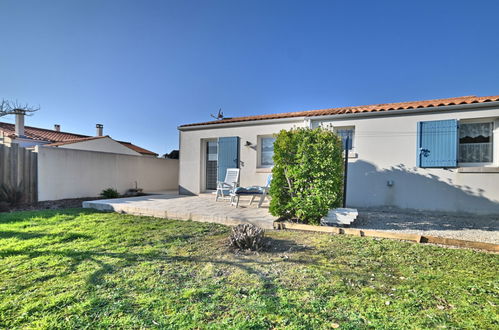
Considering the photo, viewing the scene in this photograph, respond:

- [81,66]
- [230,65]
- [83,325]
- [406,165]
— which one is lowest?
[83,325]

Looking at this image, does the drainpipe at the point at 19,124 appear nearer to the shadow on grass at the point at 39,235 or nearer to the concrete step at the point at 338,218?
the shadow on grass at the point at 39,235

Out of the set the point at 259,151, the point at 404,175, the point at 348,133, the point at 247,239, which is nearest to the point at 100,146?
the point at 259,151

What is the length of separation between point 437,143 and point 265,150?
5.11 metres

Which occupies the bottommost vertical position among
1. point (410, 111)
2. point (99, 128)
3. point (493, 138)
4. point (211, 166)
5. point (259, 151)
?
point (211, 166)

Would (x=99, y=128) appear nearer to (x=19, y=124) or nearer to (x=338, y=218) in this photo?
(x=19, y=124)

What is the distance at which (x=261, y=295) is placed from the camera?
206 cm

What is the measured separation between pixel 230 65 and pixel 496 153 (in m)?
9.12

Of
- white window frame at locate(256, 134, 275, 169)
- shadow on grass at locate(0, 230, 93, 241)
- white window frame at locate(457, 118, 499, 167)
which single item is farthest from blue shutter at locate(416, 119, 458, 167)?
shadow on grass at locate(0, 230, 93, 241)

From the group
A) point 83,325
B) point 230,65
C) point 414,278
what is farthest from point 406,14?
point 83,325

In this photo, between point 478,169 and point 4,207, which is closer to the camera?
point 478,169

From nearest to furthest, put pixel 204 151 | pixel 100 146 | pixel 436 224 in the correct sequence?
pixel 436 224
pixel 204 151
pixel 100 146

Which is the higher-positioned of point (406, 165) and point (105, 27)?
point (105, 27)

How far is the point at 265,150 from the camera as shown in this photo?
862 centimetres

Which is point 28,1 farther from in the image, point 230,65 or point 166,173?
point 166,173
